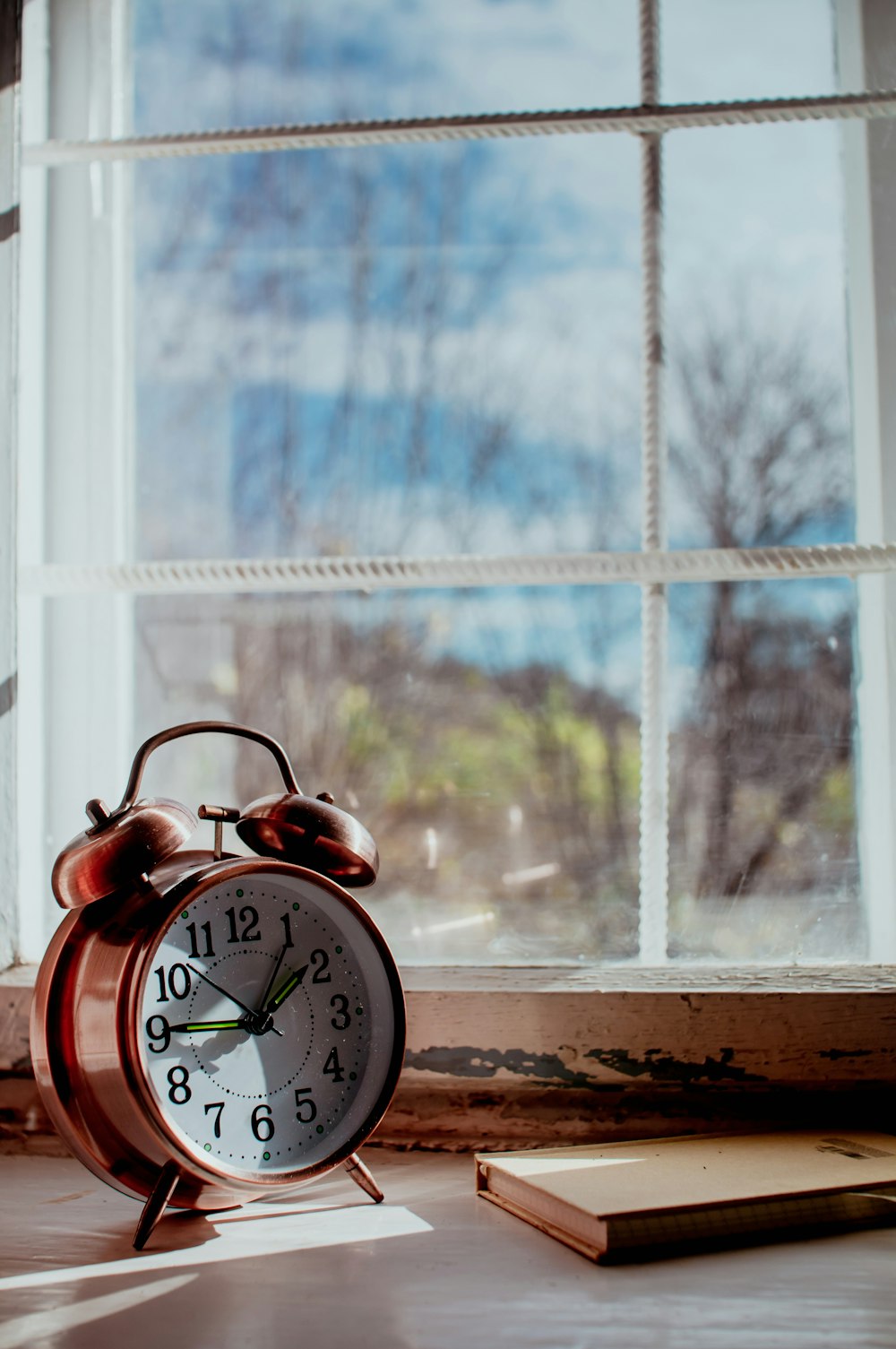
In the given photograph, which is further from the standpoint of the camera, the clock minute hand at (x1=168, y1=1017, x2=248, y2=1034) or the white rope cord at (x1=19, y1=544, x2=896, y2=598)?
the white rope cord at (x1=19, y1=544, x2=896, y2=598)

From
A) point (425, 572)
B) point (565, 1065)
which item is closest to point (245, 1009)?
point (565, 1065)

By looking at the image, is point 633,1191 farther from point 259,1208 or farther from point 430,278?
point 430,278

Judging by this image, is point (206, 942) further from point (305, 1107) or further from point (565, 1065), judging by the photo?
point (565, 1065)

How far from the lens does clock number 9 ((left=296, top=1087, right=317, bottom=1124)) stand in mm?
933

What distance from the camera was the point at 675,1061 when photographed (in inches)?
45.4

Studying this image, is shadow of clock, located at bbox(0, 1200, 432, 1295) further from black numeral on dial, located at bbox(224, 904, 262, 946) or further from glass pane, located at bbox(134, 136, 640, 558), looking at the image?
glass pane, located at bbox(134, 136, 640, 558)

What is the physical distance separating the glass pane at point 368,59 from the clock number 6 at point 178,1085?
1.15 meters

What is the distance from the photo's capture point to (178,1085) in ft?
2.90

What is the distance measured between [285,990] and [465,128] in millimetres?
1045

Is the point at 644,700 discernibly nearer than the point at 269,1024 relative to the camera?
No

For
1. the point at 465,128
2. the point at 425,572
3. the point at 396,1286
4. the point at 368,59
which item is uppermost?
the point at 368,59

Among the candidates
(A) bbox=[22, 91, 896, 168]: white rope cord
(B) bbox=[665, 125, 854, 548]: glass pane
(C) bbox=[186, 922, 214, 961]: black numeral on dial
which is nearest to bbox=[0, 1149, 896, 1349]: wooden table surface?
(C) bbox=[186, 922, 214, 961]: black numeral on dial

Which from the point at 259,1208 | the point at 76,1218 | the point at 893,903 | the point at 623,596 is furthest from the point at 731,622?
the point at 76,1218

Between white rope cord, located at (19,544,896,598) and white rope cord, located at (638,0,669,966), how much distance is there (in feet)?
0.15
